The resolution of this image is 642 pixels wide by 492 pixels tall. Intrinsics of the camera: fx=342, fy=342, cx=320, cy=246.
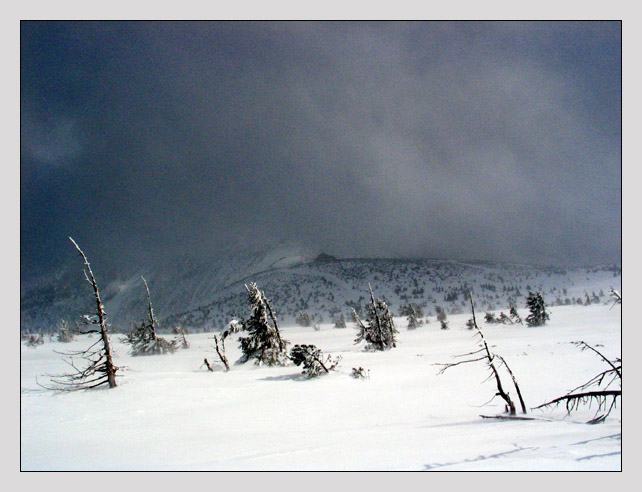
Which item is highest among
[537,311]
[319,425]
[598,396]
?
[598,396]

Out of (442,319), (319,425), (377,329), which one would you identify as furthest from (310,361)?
(442,319)

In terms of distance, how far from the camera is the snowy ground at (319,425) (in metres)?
5.88

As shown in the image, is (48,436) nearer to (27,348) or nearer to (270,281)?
(27,348)

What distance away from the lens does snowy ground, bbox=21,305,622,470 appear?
5883 mm

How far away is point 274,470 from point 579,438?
18.6ft

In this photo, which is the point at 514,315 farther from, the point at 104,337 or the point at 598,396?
the point at 104,337

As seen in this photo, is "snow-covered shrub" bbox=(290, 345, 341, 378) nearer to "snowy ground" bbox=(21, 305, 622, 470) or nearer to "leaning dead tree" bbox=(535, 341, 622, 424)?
"snowy ground" bbox=(21, 305, 622, 470)

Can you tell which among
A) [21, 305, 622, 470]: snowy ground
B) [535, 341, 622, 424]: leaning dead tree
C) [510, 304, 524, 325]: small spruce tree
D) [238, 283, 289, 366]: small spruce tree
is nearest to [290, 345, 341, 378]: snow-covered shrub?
[21, 305, 622, 470]: snowy ground

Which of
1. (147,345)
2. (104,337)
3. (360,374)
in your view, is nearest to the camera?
(104,337)

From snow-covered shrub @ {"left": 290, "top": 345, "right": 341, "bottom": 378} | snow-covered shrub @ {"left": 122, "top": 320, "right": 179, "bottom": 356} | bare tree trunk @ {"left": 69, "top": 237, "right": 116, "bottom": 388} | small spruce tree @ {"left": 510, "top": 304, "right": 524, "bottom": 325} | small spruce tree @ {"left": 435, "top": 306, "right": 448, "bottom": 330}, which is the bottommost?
small spruce tree @ {"left": 435, "top": 306, "right": 448, "bottom": 330}

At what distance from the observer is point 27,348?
49375 mm

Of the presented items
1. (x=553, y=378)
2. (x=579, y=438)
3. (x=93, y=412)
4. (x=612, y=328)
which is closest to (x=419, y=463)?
(x=579, y=438)

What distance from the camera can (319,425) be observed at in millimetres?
11250

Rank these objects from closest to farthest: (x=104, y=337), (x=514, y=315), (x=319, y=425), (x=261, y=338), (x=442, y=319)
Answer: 1. (x=319, y=425)
2. (x=104, y=337)
3. (x=261, y=338)
4. (x=514, y=315)
5. (x=442, y=319)
